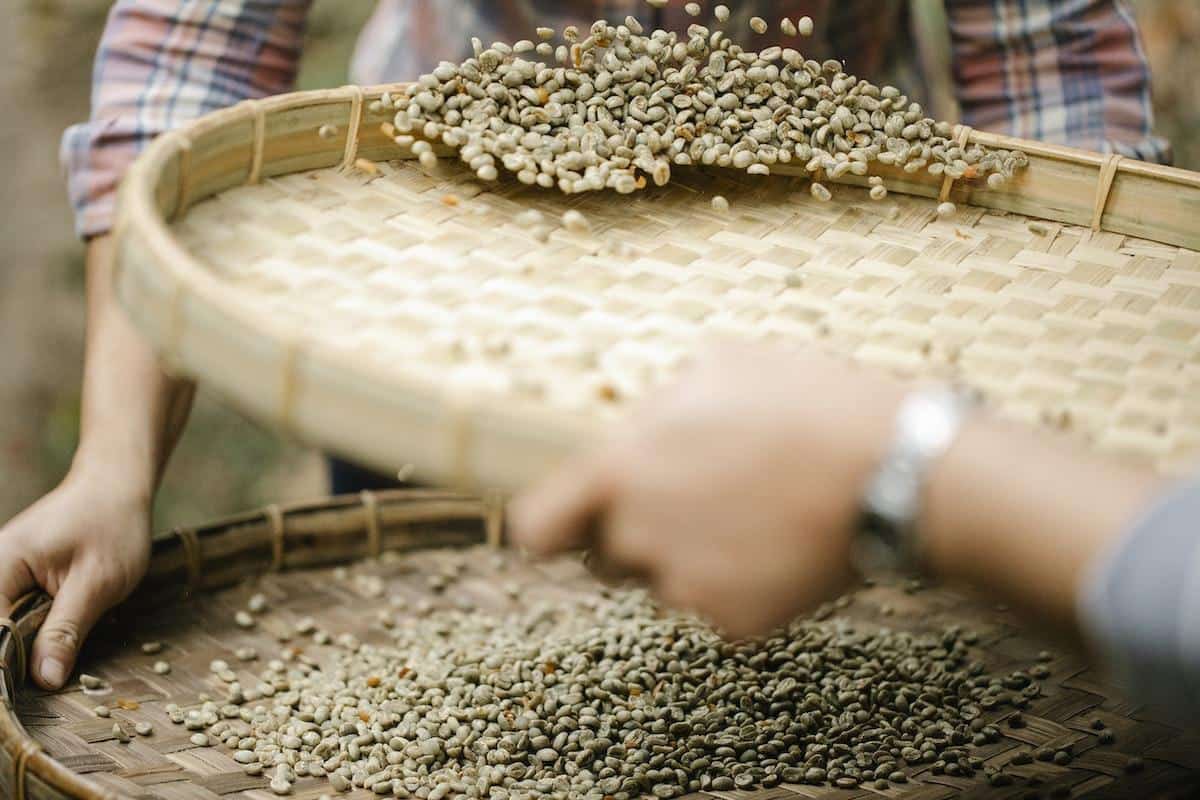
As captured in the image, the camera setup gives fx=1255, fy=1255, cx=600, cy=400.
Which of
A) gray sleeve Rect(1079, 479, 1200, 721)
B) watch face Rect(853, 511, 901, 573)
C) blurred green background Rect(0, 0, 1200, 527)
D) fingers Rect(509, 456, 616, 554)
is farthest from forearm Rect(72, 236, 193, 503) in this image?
blurred green background Rect(0, 0, 1200, 527)

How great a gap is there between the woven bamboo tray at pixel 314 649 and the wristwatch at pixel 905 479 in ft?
1.26

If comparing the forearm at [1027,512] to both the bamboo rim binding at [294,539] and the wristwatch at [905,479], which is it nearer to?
the wristwatch at [905,479]

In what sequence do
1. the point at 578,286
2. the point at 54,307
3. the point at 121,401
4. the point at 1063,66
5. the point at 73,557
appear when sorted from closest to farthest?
the point at 578,286
the point at 73,557
the point at 121,401
the point at 1063,66
the point at 54,307

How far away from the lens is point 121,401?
51.3 inches

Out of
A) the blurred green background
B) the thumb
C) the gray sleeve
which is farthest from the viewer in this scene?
the blurred green background

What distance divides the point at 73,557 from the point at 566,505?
0.74 meters

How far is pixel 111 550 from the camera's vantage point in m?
1.19

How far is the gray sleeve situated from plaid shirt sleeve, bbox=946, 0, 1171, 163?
1.06 metres

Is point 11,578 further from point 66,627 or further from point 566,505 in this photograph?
point 566,505

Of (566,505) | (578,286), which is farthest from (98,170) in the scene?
(566,505)

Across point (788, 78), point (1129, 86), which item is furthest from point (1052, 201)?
→ point (1129, 86)

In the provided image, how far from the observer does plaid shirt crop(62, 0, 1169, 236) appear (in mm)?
1352

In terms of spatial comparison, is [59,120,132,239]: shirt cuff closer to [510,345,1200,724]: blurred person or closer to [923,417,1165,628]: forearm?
[510,345,1200,724]: blurred person

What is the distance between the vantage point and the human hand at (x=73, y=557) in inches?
44.0
